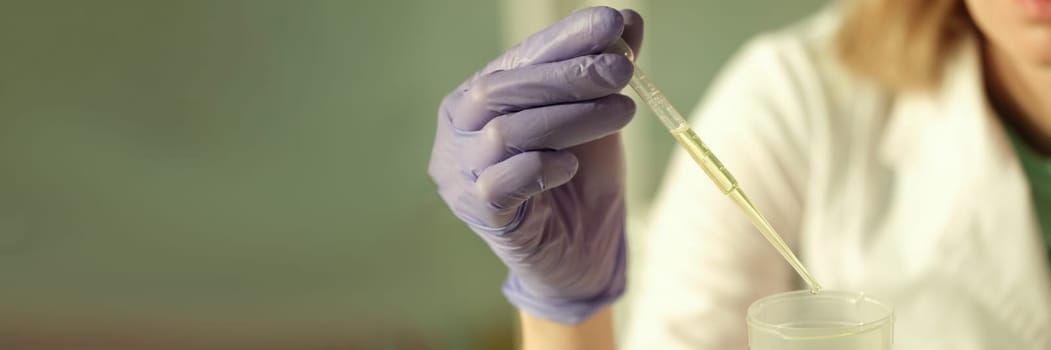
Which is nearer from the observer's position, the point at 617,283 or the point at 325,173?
the point at 617,283

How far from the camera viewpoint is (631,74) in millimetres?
672

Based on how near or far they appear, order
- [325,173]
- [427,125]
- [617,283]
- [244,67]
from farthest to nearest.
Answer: [427,125] < [325,173] < [244,67] < [617,283]

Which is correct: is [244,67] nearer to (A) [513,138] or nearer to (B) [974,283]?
(A) [513,138]

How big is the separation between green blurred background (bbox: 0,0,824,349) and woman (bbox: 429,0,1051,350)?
541mm

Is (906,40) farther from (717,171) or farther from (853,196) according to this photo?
(717,171)

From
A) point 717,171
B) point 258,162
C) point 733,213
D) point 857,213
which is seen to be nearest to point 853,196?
point 857,213

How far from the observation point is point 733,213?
1063 mm

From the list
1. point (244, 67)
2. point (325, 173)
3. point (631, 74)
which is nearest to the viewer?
point (631, 74)

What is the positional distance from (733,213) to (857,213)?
0.16 m

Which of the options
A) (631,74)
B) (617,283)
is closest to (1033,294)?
(617,283)

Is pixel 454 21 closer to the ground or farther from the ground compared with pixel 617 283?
farther from the ground

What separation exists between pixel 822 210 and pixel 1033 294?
0.24 metres

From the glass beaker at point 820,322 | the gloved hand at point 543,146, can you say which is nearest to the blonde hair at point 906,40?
the gloved hand at point 543,146

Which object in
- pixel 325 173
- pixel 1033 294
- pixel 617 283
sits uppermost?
pixel 325 173
